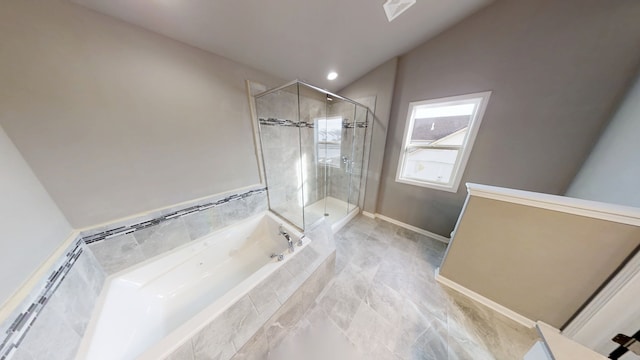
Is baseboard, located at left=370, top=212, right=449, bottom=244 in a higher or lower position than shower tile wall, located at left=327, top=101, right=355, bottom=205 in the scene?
lower

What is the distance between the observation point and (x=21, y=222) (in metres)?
0.74

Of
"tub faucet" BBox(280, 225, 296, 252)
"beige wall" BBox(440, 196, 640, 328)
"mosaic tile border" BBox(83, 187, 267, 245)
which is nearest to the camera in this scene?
"beige wall" BBox(440, 196, 640, 328)

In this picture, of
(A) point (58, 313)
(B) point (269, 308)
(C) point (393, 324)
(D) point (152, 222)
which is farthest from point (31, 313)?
(C) point (393, 324)

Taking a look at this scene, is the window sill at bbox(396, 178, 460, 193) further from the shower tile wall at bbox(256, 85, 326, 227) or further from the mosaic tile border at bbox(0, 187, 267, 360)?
the mosaic tile border at bbox(0, 187, 267, 360)

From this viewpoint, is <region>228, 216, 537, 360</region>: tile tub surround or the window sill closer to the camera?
<region>228, 216, 537, 360</region>: tile tub surround

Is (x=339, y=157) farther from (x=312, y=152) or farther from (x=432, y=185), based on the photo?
(x=432, y=185)

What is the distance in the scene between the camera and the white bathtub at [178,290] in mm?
900

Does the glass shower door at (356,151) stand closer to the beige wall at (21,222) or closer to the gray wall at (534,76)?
the gray wall at (534,76)

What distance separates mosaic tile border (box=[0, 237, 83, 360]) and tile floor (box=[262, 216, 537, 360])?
1.05 m

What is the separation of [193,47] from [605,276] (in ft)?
10.8

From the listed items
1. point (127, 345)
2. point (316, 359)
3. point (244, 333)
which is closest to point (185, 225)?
point (127, 345)

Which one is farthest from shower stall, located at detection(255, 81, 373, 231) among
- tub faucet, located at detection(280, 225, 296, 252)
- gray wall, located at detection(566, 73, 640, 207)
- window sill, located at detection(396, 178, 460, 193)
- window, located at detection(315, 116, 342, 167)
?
gray wall, located at detection(566, 73, 640, 207)

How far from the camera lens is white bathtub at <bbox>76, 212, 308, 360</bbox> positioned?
0.90 metres

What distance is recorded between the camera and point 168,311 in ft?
4.20
